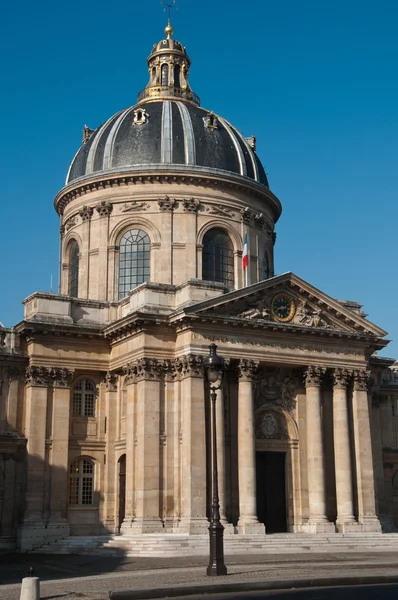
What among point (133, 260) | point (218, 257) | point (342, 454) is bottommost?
point (342, 454)

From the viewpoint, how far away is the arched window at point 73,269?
48594 mm

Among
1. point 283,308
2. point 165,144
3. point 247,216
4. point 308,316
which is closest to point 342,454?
point 308,316

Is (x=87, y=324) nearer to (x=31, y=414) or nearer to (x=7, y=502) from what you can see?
(x=31, y=414)

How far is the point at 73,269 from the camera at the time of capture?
49.4 m

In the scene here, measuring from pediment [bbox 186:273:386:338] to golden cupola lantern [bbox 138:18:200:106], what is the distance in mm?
17402

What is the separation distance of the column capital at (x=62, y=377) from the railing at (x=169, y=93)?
66.4ft

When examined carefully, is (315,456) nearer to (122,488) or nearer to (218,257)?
(122,488)

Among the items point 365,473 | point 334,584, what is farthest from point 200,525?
point 334,584

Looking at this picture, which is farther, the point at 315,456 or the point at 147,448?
the point at 315,456

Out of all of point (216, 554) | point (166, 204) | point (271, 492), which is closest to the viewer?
point (216, 554)

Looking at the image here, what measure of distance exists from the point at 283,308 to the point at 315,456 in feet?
23.1

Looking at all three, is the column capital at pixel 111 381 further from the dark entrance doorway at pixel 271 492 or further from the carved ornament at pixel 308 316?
the carved ornament at pixel 308 316

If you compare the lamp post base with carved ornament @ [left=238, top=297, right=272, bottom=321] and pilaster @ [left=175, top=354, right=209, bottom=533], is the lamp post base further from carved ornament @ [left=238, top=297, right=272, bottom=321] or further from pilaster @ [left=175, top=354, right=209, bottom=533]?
carved ornament @ [left=238, top=297, right=272, bottom=321]

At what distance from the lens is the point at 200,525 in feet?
117
